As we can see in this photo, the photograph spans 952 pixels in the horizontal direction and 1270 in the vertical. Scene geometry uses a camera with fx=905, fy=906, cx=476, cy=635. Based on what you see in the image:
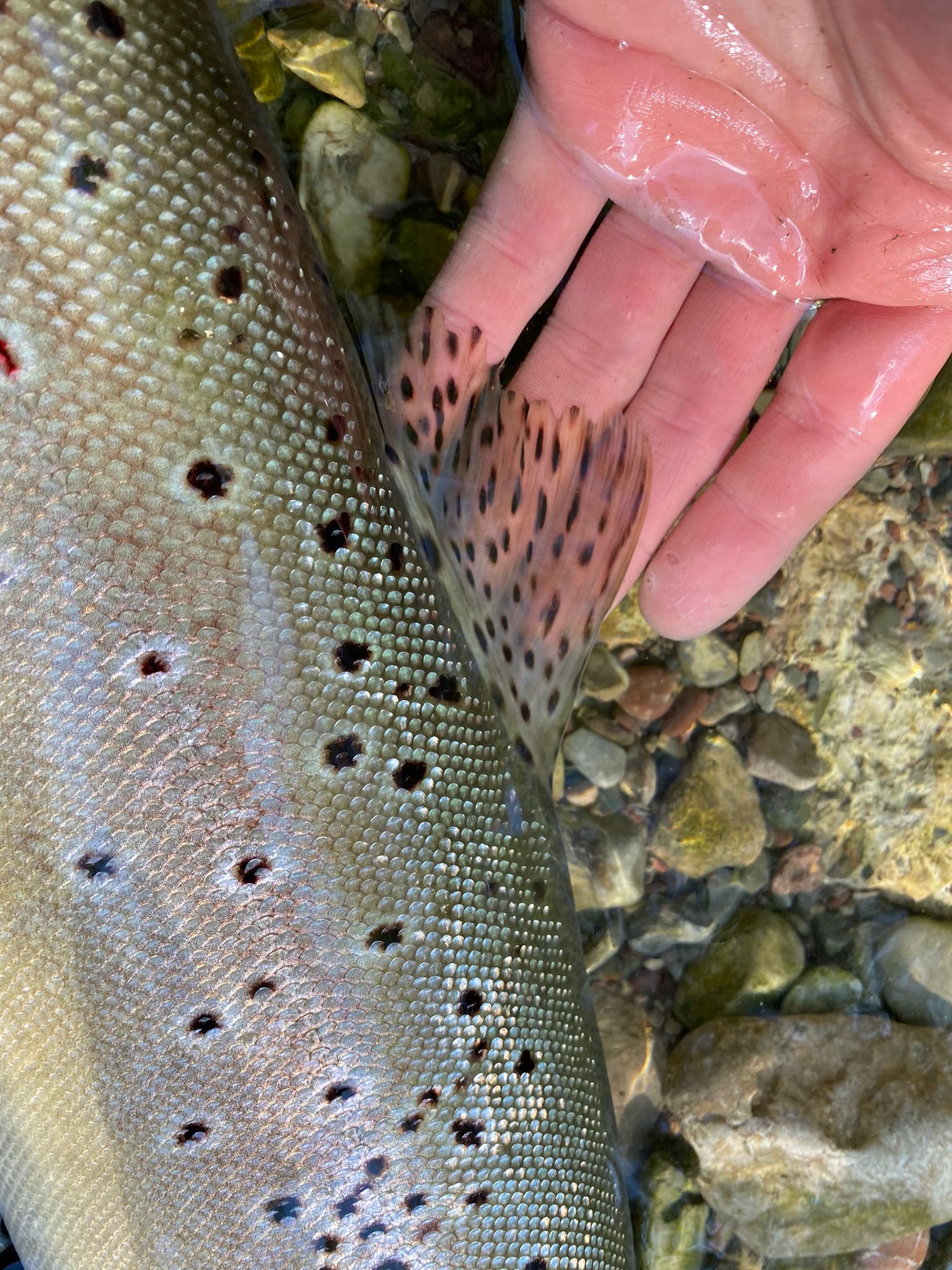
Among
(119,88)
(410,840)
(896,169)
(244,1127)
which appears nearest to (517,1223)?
(244,1127)

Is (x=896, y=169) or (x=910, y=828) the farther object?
(x=910, y=828)

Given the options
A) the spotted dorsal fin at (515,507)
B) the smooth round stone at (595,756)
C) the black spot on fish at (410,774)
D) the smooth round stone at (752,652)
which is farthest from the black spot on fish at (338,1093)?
the smooth round stone at (752,652)

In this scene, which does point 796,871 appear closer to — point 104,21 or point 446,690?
point 446,690

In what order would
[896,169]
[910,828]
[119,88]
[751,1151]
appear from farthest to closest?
[910,828]
[751,1151]
[896,169]
[119,88]

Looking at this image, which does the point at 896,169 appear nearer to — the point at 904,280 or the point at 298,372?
the point at 904,280

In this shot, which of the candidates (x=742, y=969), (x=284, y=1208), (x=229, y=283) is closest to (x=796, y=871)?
(x=742, y=969)

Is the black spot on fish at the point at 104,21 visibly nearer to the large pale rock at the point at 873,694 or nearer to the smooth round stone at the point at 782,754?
the large pale rock at the point at 873,694

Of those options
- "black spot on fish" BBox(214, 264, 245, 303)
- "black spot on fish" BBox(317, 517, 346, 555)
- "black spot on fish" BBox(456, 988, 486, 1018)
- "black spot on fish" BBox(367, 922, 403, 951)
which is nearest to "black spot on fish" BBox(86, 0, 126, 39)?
"black spot on fish" BBox(214, 264, 245, 303)
